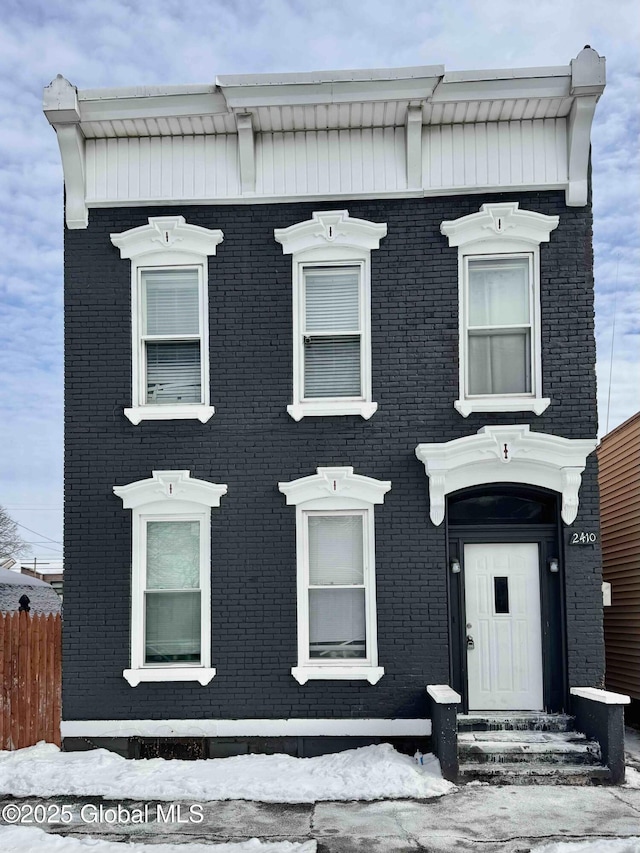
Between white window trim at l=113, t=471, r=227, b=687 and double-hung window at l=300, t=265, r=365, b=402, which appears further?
double-hung window at l=300, t=265, r=365, b=402

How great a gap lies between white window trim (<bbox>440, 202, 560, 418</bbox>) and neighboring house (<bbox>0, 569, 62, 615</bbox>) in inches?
455

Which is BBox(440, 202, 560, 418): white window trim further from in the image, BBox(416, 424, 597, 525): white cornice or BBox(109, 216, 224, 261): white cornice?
BBox(109, 216, 224, 261): white cornice

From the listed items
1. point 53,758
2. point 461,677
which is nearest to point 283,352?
point 461,677

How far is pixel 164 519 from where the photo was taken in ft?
33.9

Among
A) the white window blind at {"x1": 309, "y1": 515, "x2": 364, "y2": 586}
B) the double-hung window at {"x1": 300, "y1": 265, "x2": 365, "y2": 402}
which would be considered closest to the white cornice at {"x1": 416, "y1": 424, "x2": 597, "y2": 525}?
the white window blind at {"x1": 309, "y1": 515, "x2": 364, "y2": 586}

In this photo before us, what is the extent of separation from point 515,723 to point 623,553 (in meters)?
3.76

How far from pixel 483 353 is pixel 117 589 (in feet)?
17.0

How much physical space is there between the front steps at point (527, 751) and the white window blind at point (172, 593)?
3287mm

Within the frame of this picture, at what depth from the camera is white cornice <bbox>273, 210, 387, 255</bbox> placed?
1030 cm

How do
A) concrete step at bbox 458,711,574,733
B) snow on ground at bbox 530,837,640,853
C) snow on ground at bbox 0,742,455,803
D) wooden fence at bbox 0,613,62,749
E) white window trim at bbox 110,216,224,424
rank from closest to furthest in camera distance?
1. snow on ground at bbox 530,837,640,853
2. snow on ground at bbox 0,742,455,803
3. concrete step at bbox 458,711,574,733
4. wooden fence at bbox 0,613,62,749
5. white window trim at bbox 110,216,224,424

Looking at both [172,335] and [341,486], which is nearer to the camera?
[341,486]

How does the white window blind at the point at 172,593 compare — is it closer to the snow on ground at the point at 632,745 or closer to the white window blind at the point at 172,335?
the white window blind at the point at 172,335

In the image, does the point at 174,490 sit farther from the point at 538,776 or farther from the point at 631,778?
the point at 631,778

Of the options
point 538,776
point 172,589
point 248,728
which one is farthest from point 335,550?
point 538,776
